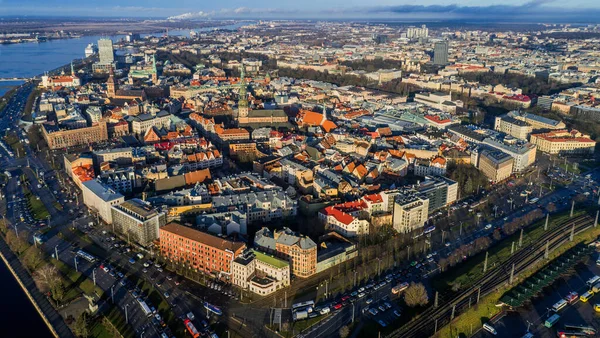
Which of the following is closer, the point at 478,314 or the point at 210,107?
the point at 478,314

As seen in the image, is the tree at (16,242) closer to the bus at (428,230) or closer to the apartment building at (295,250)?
the apartment building at (295,250)

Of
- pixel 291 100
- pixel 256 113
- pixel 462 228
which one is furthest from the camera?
pixel 291 100

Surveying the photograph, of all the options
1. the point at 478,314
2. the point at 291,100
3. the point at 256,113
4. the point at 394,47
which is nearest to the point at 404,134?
the point at 256,113

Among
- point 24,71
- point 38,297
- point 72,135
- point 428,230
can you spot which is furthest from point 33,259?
point 24,71

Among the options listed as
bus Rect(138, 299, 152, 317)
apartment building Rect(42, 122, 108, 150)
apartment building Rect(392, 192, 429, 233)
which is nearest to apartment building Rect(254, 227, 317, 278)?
bus Rect(138, 299, 152, 317)

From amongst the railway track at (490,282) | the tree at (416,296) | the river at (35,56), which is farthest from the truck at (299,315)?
the river at (35,56)

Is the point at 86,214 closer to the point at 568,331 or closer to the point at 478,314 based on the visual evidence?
the point at 478,314

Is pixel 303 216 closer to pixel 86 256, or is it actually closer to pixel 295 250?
pixel 295 250
